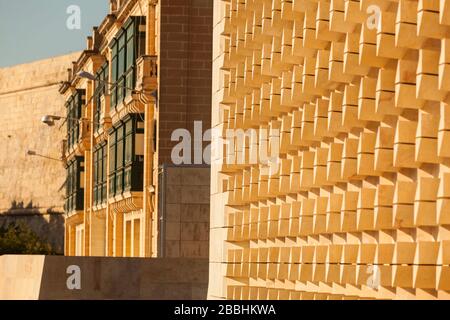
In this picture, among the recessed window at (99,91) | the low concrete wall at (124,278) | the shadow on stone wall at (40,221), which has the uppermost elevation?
the recessed window at (99,91)

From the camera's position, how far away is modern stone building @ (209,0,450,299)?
34.4ft

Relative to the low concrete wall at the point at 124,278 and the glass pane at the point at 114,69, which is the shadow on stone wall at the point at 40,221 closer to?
the glass pane at the point at 114,69

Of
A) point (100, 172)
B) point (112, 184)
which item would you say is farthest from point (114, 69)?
point (100, 172)

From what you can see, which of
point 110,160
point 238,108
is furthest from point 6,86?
point 238,108

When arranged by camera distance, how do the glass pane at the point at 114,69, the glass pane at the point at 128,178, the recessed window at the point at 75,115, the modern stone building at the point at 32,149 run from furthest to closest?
the modern stone building at the point at 32,149 → the recessed window at the point at 75,115 → the glass pane at the point at 114,69 → the glass pane at the point at 128,178

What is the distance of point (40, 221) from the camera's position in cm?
7175

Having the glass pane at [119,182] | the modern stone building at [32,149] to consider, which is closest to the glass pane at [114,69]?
the glass pane at [119,182]

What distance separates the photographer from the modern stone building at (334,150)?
1050cm

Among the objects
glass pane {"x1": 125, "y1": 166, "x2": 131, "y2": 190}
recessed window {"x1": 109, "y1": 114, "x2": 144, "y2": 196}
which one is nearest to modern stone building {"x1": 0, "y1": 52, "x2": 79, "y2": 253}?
recessed window {"x1": 109, "y1": 114, "x2": 144, "y2": 196}

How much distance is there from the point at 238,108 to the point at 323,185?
4.23m

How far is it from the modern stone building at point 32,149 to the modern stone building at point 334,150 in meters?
50.2

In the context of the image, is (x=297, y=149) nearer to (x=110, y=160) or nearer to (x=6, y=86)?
(x=110, y=160)

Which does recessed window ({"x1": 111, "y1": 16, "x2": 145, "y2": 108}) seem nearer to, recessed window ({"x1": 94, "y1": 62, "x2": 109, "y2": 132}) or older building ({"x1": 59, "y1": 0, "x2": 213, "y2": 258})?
older building ({"x1": 59, "y1": 0, "x2": 213, "y2": 258})

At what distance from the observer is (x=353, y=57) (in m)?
12.2
